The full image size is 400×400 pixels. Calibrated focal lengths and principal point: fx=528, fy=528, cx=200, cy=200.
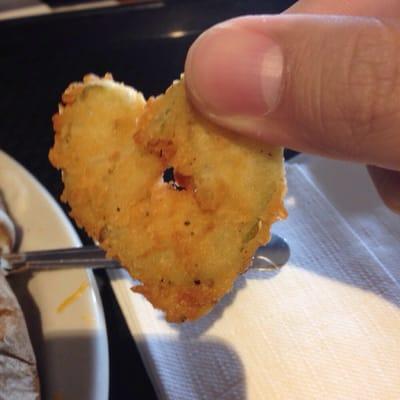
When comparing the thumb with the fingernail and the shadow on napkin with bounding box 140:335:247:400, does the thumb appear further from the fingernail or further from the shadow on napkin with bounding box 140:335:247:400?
the shadow on napkin with bounding box 140:335:247:400

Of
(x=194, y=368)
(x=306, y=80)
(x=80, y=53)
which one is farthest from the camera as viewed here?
(x=80, y=53)

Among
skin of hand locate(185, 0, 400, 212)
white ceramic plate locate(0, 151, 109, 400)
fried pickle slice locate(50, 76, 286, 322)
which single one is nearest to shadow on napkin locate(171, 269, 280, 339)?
white ceramic plate locate(0, 151, 109, 400)

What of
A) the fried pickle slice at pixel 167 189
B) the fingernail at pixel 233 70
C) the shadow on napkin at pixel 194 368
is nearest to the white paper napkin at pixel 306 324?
the shadow on napkin at pixel 194 368

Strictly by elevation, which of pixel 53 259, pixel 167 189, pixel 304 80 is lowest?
pixel 53 259

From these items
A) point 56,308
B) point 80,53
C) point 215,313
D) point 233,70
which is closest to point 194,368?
point 215,313

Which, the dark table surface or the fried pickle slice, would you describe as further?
the dark table surface

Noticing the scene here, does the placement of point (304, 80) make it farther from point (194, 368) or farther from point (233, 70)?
point (194, 368)

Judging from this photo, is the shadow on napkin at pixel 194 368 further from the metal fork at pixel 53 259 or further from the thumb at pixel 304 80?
the thumb at pixel 304 80
